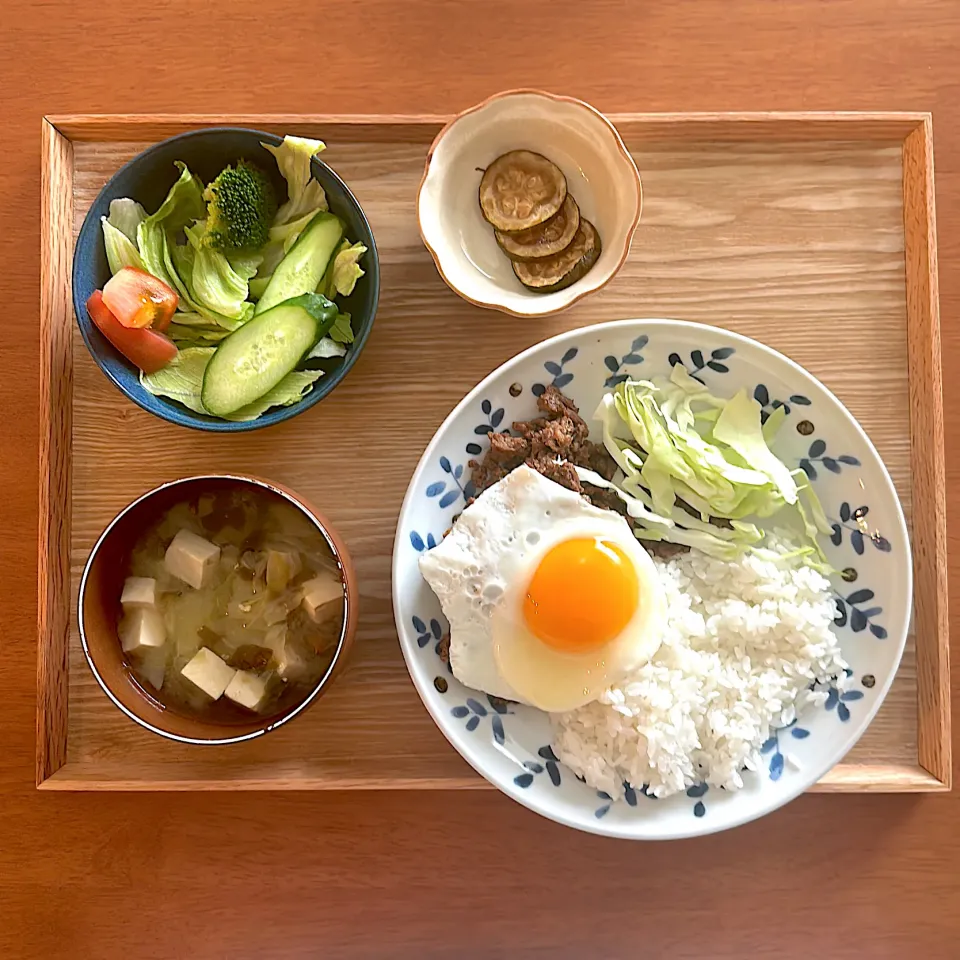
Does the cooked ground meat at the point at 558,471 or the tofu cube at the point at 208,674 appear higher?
the cooked ground meat at the point at 558,471

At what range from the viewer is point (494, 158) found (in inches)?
75.6

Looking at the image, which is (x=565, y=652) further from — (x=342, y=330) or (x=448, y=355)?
(x=342, y=330)

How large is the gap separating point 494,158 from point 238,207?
54cm

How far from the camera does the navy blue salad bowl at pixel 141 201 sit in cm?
179

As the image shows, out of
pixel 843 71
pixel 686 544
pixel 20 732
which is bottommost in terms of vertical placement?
pixel 20 732

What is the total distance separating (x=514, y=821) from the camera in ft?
6.43

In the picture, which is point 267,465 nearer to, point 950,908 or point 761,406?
point 761,406

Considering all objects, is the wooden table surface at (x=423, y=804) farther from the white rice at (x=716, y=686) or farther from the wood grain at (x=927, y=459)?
the white rice at (x=716, y=686)

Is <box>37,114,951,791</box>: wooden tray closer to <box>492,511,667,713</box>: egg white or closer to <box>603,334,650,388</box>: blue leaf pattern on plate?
<box>603,334,650,388</box>: blue leaf pattern on plate

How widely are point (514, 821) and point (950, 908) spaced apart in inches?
37.8

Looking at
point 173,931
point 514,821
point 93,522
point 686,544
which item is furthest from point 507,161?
point 173,931

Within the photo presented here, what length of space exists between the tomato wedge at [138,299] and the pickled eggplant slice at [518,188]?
0.68 meters

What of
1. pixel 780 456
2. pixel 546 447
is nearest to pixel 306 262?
pixel 546 447

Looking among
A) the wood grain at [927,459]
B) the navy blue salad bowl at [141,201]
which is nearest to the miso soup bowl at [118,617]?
the navy blue salad bowl at [141,201]
